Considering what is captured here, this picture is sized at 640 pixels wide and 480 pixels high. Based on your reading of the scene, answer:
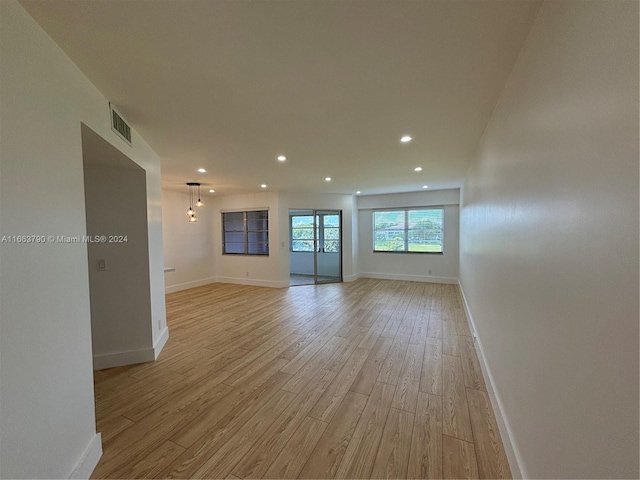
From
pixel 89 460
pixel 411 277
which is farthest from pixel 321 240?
pixel 89 460

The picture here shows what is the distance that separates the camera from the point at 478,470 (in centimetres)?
149

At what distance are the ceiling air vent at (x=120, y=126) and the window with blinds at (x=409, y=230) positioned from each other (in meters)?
6.30

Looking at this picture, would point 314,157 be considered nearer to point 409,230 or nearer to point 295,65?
point 295,65

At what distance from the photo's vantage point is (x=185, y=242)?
6.46 m

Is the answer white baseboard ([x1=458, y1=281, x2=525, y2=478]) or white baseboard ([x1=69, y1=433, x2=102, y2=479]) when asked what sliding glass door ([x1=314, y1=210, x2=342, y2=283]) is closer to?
white baseboard ([x1=458, y1=281, x2=525, y2=478])

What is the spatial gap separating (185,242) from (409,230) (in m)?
6.12

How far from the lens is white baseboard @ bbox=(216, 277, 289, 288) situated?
6.68 m

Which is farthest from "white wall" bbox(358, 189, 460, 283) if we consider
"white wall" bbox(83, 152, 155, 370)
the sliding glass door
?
"white wall" bbox(83, 152, 155, 370)

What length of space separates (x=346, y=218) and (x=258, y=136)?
4.83 m

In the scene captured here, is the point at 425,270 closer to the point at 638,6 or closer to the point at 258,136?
the point at 258,136

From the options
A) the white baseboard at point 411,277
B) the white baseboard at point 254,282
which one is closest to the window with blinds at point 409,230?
the white baseboard at point 411,277

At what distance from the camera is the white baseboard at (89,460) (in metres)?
1.40

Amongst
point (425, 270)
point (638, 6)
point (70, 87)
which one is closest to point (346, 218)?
point (425, 270)

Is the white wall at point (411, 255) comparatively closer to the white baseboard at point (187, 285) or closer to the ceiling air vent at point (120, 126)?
A: the white baseboard at point (187, 285)
